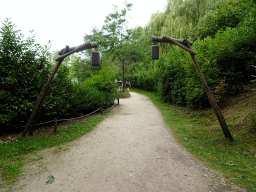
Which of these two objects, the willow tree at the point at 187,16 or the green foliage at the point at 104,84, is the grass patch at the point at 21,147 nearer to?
the green foliage at the point at 104,84

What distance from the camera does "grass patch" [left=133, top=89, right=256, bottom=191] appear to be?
3.81 meters

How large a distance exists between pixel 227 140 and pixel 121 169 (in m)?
3.79

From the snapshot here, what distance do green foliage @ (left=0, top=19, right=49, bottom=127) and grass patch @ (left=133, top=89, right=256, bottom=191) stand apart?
20.8ft

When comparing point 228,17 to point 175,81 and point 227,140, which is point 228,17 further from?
point 227,140

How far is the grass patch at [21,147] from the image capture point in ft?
12.4

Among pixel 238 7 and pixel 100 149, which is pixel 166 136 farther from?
pixel 238 7

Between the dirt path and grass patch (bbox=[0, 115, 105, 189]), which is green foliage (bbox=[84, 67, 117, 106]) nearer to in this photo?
grass patch (bbox=[0, 115, 105, 189])

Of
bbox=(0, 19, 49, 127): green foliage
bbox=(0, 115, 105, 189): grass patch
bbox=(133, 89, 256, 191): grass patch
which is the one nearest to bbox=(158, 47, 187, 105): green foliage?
bbox=(133, 89, 256, 191): grass patch

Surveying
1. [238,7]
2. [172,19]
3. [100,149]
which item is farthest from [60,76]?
[172,19]

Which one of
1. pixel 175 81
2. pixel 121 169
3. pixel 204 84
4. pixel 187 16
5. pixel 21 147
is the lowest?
pixel 121 169

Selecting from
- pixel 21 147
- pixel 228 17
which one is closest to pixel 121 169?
pixel 21 147

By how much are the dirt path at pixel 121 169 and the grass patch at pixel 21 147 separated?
29 cm

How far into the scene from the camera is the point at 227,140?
535 cm

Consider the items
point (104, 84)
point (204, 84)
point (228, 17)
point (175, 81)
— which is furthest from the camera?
point (104, 84)
